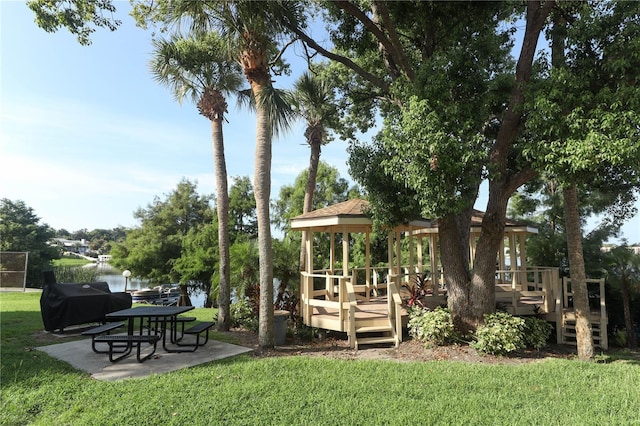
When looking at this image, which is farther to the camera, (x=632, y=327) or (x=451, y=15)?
(x=632, y=327)

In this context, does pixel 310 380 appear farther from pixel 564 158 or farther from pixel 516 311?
pixel 516 311

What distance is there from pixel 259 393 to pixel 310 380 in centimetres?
89

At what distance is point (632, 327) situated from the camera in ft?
34.2

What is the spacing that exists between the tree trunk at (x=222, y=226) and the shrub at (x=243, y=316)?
14.4 inches

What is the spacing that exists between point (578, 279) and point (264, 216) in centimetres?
694

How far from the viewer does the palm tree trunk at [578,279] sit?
751 cm

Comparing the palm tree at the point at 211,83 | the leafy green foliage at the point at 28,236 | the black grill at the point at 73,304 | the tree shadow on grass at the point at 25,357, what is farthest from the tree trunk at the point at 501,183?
the leafy green foliage at the point at 28,236

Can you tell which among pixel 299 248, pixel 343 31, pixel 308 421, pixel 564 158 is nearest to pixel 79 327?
pixel 299 248

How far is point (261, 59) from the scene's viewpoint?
7.93 metres

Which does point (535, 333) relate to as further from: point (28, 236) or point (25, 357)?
point (28, 236)

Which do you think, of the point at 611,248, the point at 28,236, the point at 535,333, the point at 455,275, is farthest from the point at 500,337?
the point at 28,236

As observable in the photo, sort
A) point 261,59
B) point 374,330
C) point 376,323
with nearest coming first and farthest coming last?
1. point 261,59
2. point 374,330
3. point 376,323

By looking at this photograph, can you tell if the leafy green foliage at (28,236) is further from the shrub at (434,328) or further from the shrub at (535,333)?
the shrub at (535,333)

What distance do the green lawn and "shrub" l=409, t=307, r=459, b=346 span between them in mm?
1355
